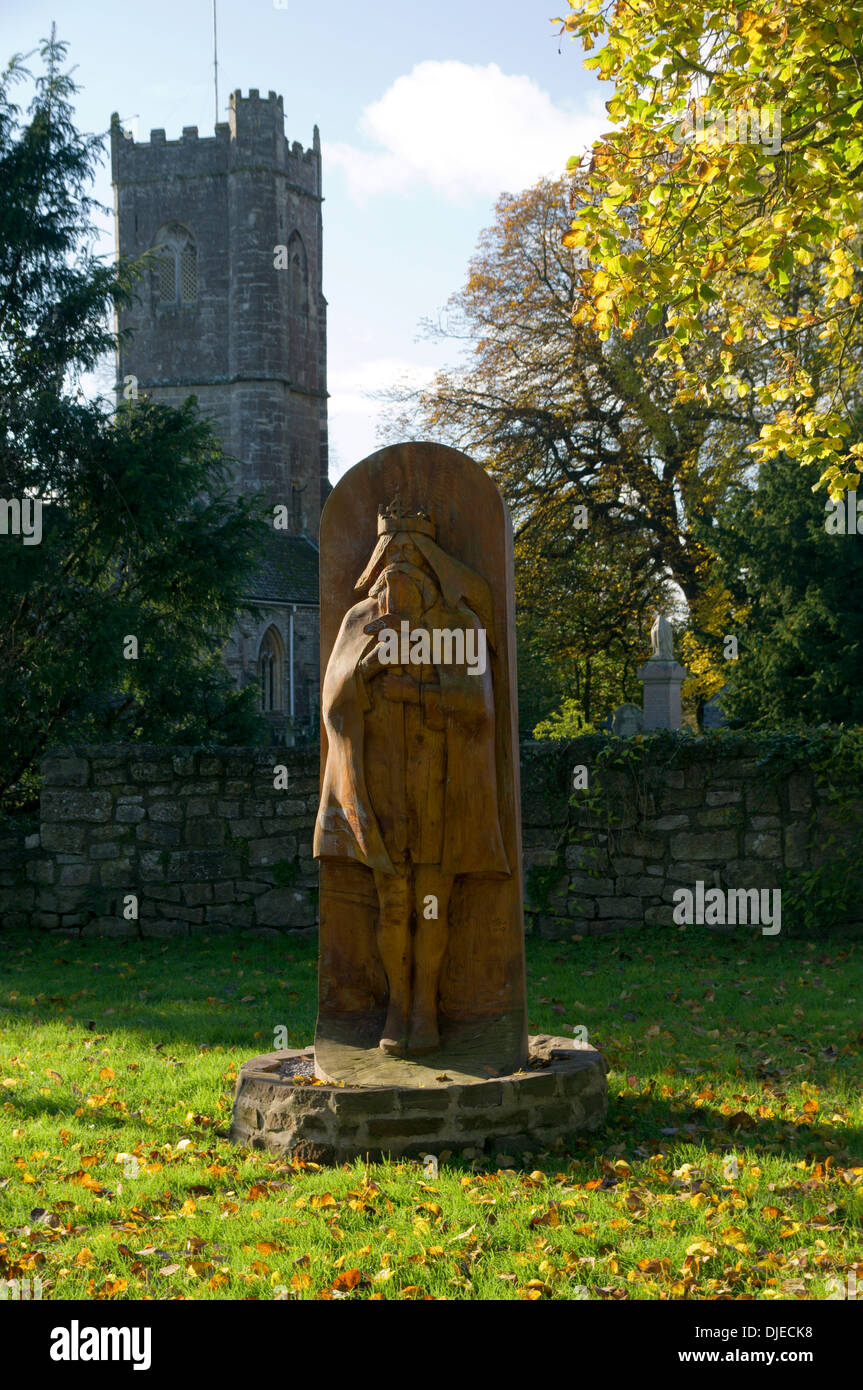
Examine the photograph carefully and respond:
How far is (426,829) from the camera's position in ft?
17.9

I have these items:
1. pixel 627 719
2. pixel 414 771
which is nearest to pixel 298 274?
pixel 627 719

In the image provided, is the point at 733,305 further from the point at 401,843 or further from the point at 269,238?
the point at 269,238

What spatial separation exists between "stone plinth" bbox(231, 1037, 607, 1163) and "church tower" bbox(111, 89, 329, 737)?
117 feet

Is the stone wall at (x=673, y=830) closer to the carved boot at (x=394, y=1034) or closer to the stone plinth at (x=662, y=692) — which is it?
the carved boot at (x=394, y=1034)

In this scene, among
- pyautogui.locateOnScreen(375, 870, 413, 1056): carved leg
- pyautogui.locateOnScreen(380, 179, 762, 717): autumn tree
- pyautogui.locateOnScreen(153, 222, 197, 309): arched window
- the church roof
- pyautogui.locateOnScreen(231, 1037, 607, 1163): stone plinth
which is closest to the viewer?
pyautogui.locateOnScreen(231, 1037, 607, 1163): stone plinth

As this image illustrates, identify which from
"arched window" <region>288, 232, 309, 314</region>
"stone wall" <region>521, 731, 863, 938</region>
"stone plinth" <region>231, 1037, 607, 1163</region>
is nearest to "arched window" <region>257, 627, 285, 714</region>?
"arched window" <region>288, 232, 309, 314</region>

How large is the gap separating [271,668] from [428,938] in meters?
32.0

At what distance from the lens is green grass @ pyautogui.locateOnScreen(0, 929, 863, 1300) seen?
3.88 metres

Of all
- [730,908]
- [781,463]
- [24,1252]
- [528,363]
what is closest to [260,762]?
[730,908]

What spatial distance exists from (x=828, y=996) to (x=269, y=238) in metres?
38.6

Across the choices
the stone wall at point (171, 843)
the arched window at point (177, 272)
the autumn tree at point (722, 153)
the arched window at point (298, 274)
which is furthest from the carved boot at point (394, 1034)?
the arched window at point (177, 272)

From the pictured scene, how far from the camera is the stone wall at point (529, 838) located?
33.3ft

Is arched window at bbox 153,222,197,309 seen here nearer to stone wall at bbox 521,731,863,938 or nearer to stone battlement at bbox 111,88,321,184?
stone battlement at bbox 111,88,321,184

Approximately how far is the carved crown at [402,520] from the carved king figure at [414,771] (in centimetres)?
8
